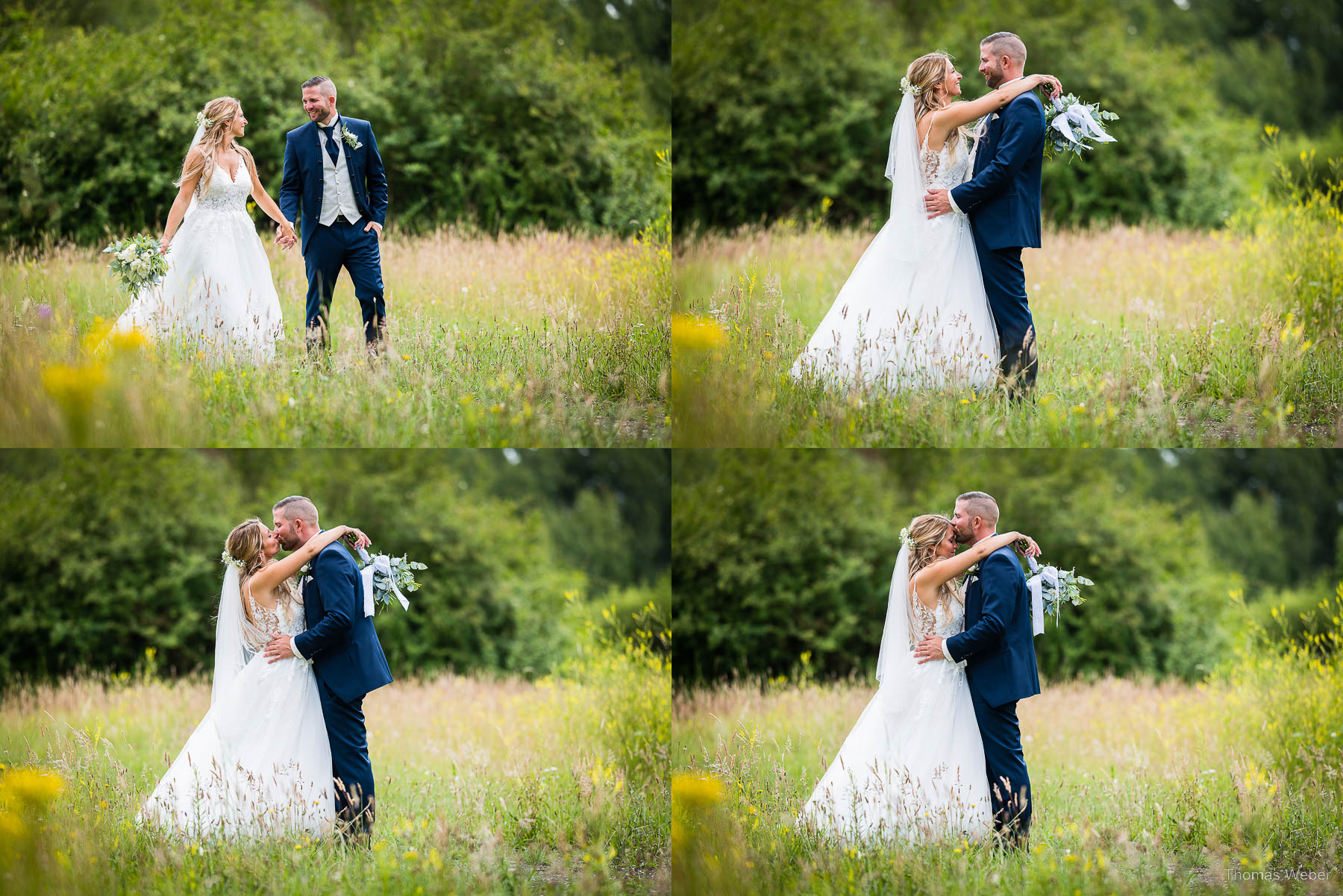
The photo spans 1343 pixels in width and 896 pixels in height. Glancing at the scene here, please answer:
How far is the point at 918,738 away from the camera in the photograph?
204 inches

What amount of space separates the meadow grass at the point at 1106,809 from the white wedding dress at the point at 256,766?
210cm

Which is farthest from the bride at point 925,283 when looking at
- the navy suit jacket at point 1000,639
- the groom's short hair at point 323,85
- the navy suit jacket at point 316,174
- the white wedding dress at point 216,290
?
the white wedding dress at point 216,290

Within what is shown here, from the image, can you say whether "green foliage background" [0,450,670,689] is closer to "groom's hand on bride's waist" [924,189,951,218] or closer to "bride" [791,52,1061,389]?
"bride" [791,52,1061,389]

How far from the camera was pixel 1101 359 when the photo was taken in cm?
669

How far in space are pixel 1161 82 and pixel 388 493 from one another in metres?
13.5

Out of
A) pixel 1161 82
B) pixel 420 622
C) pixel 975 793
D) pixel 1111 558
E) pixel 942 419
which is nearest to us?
pixel 975 793

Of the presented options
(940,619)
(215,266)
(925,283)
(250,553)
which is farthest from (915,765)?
(215,266)

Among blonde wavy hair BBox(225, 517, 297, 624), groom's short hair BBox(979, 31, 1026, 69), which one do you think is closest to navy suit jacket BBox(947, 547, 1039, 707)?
groom's short hair BBox(979, 31, 1026, 69)

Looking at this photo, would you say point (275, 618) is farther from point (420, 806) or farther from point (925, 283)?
point (925, 283)

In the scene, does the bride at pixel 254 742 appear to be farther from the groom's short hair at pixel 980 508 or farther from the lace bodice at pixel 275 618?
the groom's short hair at pixel 980 508

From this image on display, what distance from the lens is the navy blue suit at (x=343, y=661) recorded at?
519cm

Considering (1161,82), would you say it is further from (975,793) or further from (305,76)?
(975,793)

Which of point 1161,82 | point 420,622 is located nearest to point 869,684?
point 420,622

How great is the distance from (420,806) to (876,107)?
12.1 metres
